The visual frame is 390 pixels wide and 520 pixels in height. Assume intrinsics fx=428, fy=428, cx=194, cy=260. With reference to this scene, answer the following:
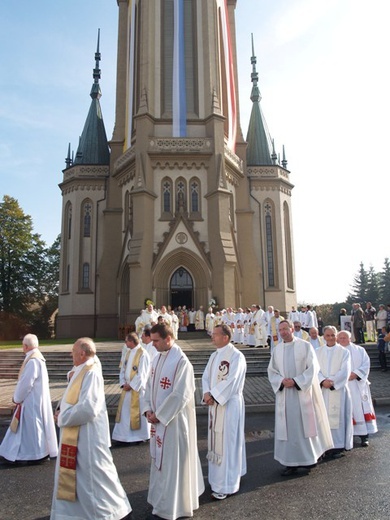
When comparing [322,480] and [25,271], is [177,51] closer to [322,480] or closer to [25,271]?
[25,271]

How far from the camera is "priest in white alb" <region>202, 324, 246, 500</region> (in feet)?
16.5

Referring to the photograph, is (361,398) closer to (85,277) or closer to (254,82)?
(85,277)

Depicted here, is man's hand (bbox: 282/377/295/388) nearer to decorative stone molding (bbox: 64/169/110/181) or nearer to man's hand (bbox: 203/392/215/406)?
man's hand (bbox: 203/392/215/406)

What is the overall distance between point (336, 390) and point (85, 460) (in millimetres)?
4275

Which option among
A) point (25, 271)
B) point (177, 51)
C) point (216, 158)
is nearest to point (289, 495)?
point (216, 158)

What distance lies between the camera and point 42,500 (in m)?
4.98

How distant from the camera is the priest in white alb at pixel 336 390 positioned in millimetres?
6609

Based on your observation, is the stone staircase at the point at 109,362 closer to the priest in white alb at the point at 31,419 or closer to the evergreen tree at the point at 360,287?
the priest in white alb at the point at 31,419

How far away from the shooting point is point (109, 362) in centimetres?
1555

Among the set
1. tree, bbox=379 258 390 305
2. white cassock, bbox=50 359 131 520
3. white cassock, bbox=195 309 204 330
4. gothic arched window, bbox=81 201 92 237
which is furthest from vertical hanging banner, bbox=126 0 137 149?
tree, bbox=379 258 390 305

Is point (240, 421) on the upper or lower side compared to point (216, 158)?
lower

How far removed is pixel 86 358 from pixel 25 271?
1476 inches

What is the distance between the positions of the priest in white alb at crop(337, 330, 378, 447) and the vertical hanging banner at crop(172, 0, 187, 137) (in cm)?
2191

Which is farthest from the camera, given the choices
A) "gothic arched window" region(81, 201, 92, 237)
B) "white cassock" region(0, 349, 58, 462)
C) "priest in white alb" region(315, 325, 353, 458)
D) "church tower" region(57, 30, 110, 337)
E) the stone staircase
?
"gothic arched window" region(81, 201, 92, 237)
